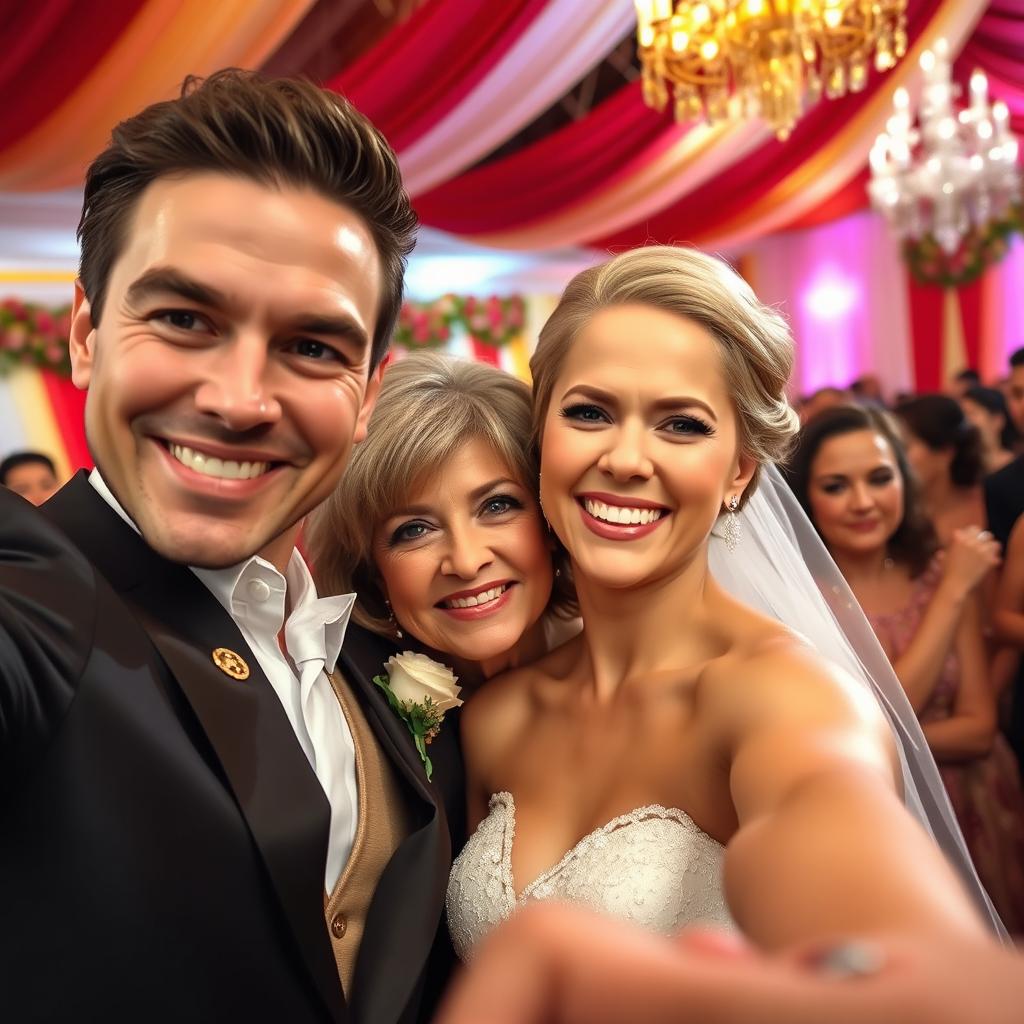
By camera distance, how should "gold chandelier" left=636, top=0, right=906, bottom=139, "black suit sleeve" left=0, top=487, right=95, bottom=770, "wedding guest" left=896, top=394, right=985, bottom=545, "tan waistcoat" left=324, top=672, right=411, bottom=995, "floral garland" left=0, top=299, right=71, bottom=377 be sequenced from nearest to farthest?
"black suit sleeve" left=0, top=487, right=95, bottom=770, "tan waistcoat" left=324, top=672, right=411, bottom=995, "wedding guest" left=896, top=394, right=985, bottom=545, "gold chandelier" left=636, top=0, right=906, bottom=139, "floral garland" left=0, top=299, right=71, bottom=377

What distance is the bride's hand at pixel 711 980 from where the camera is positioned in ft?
1.61

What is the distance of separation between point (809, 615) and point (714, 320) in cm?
70

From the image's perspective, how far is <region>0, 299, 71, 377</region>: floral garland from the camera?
6.93m

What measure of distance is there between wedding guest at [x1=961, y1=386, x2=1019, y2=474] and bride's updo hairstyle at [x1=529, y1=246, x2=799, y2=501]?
388 cm

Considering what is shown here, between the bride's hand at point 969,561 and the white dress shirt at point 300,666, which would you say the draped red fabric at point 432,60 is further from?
the white dress shirt at point 300,666

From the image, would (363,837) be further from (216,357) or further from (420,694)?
(216,357)

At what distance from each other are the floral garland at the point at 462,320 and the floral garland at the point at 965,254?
3.58m

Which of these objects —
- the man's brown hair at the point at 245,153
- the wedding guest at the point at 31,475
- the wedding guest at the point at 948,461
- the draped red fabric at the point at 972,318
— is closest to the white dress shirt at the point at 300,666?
the man's brown hair at the point at 245,153

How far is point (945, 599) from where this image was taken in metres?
2.98

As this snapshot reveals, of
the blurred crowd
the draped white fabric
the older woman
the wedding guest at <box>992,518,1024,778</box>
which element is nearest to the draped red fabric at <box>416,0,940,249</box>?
the draped white fabric

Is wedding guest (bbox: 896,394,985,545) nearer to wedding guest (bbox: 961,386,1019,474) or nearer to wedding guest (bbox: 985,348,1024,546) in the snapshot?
wedding guest (bbox: 985,348,1024,546)

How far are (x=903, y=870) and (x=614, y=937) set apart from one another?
1.02 ft

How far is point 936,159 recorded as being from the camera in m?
6.82

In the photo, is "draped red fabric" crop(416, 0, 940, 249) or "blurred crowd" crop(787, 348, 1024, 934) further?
"draped red fabric" crop(416, 0, 940, 249)
